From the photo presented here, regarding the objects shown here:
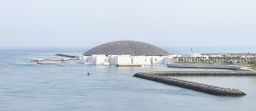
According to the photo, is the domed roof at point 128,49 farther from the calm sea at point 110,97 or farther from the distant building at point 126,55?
the calm sea at point 110,97

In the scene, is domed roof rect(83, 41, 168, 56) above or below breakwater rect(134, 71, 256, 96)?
above

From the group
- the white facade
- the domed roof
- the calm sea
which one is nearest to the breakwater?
the calm sea

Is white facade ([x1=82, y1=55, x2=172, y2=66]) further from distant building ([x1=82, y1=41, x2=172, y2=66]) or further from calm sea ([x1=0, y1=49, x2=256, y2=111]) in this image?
calm sea ([x1=0, y1=49, x2=256, y2=111])

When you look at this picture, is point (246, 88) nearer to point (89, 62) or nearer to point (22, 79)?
point (22, 79)

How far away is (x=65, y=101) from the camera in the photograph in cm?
2969

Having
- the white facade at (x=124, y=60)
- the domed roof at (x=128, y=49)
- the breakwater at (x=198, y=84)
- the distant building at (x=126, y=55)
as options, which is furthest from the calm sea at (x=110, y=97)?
the domed roof at (x=128, y=49)

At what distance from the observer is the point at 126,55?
225 ft

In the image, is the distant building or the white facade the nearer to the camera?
the white facade

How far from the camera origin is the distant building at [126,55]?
67.3 m

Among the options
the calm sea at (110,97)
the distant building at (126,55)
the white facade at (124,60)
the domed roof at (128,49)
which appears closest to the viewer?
the calm sea at (110,97)

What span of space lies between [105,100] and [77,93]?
12.6 ft

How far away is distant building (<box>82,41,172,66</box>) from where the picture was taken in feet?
221

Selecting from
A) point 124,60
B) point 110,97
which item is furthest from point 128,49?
point 110,97

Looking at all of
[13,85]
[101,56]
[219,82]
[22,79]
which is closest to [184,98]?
[219,82]
